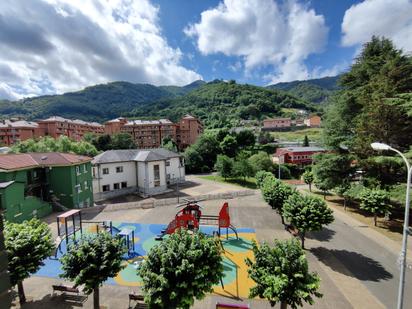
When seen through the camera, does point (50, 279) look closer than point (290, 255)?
No

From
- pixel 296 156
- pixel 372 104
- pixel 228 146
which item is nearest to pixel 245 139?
pixel 228 146

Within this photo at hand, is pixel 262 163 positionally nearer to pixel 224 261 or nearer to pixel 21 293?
pixel 224 261

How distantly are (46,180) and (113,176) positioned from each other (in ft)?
32.3

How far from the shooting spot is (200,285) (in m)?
7.94

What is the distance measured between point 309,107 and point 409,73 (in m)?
153

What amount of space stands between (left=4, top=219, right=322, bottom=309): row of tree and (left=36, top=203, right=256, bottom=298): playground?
157 centimetres

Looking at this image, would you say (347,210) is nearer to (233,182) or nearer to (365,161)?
(365,161)

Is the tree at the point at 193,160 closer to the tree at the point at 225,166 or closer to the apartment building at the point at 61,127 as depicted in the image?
the tree at the point at 225,166

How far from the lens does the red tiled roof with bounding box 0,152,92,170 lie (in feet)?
72.4

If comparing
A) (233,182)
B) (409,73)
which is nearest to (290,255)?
(409,73)

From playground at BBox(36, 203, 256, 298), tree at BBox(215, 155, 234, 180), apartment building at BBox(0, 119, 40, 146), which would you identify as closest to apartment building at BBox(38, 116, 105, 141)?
apartment building at BBox(0, 119, 40, 146)

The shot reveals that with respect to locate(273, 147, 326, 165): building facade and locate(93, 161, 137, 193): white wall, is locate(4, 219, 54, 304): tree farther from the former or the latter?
locate(273, 147, 326, 165): building facade

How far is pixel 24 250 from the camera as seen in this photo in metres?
9.61

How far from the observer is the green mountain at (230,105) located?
13854 centimetres
